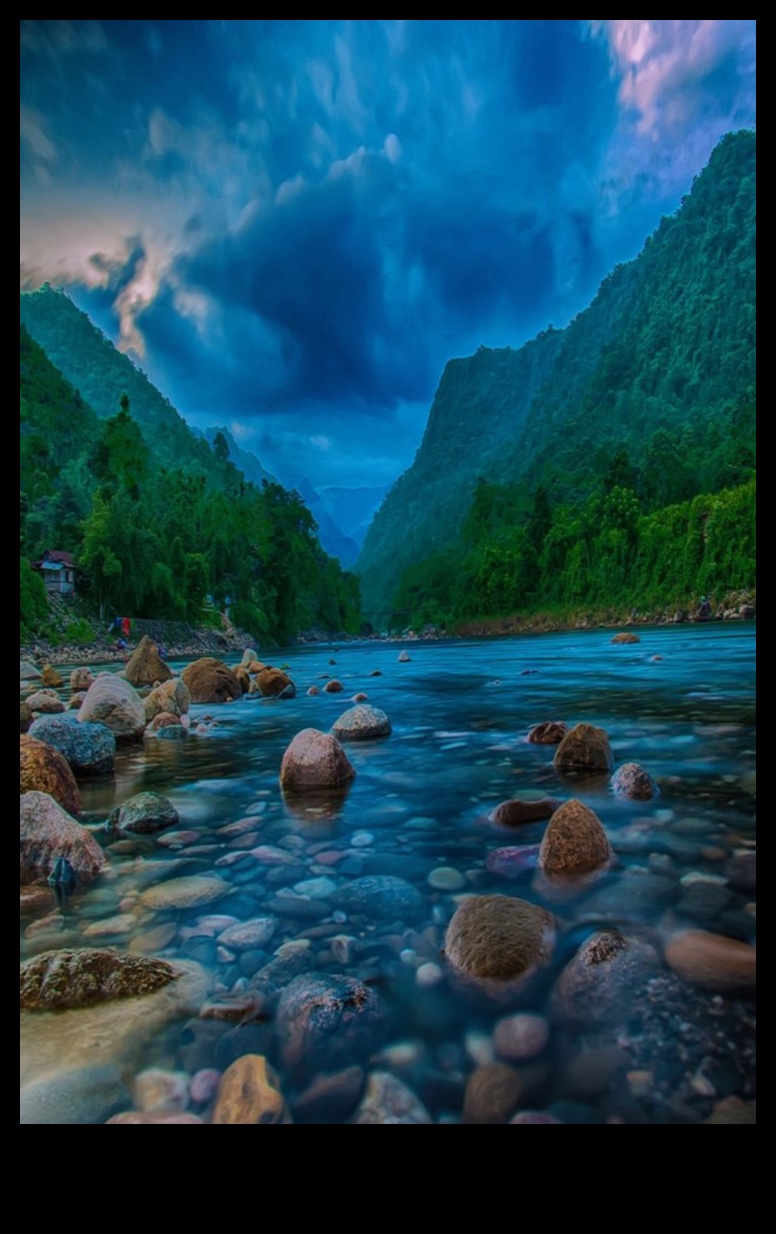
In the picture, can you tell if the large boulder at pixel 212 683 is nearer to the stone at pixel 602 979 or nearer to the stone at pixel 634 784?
the stone at pixel 634 784

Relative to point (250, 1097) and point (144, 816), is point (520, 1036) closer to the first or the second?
point (250, 1097)

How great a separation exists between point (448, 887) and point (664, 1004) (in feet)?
3.82

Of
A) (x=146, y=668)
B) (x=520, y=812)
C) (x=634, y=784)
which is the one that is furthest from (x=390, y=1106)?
(x=146, y=668)

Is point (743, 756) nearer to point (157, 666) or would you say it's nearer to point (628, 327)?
point (157, 666)

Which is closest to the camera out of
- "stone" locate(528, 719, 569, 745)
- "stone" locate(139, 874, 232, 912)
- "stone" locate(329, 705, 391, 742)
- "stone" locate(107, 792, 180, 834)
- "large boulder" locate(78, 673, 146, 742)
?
"stone" locate(139, 874, 232, 912)

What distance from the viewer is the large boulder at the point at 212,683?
41.4ft

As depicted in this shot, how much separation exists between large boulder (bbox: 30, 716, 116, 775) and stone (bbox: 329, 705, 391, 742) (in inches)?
101

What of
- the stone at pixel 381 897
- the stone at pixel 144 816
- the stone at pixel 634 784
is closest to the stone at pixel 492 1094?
the stone at pixel 381 897

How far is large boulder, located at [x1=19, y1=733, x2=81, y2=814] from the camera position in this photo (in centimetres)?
411

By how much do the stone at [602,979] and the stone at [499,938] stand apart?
0.14 m

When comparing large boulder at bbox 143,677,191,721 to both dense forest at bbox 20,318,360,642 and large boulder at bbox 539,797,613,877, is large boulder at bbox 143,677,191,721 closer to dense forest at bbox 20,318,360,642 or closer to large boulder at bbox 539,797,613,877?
large boulder at bbox 539,797,613,877

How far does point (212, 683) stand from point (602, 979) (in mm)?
11757

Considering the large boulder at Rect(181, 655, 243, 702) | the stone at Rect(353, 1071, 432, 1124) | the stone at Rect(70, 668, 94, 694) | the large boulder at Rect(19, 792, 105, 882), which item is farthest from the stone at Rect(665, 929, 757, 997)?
the stone at Rect(70, 668, 94, 694)
